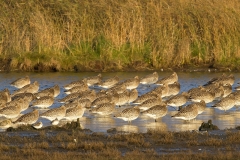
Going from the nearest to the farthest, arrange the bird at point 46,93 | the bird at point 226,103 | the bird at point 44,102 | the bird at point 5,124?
the bird at point 5,124, the bird at point 226,103, the bird at point 44,102, the bird at point 46,93

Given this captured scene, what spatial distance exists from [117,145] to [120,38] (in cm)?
1468

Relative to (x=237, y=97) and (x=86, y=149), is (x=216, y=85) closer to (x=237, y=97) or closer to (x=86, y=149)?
(x=237, y=97)

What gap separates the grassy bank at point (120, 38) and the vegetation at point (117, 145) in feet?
41.7

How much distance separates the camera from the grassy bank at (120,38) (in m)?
26.9

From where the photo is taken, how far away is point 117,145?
41.4 ft

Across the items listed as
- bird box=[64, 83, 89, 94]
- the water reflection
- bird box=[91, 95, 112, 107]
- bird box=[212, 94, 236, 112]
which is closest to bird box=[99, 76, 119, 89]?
bird box=[64, 83, 89, 94]

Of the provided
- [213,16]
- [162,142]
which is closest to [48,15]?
[213,16]

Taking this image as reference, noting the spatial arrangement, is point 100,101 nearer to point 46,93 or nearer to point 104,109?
point 104,109

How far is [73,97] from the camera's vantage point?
63.6ft

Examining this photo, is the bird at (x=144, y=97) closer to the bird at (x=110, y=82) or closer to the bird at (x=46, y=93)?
the bird at (x=46, y=93)

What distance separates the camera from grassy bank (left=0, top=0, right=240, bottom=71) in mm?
26891

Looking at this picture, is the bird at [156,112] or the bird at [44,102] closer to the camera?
the bird at [156,112]

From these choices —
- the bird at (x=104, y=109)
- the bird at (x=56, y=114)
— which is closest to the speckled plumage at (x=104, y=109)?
the bird at (x=104, y=109)

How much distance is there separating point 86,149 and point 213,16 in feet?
53.0
